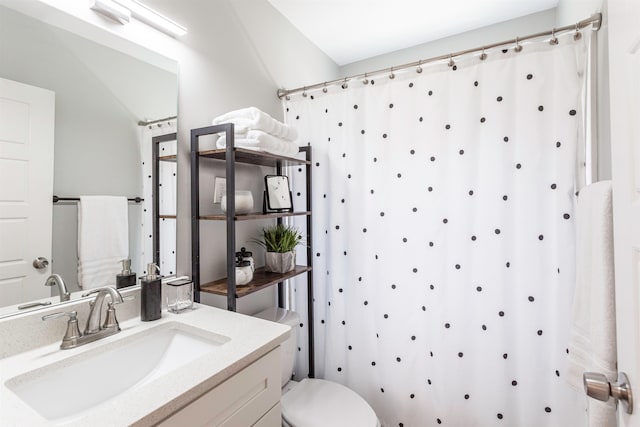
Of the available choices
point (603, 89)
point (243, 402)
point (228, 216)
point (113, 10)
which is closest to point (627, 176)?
point (603, 89)

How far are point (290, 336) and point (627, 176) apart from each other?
4.42ft

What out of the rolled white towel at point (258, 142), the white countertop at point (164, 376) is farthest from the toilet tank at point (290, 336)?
the rolled white towel at point (258, 142)

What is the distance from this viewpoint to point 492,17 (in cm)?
199

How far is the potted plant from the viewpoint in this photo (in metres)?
1.61

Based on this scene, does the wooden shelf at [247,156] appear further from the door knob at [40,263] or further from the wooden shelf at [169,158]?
the door knob at [40,263]

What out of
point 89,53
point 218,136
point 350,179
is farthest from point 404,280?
point 89,53

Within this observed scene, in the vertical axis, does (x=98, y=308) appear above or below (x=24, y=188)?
below

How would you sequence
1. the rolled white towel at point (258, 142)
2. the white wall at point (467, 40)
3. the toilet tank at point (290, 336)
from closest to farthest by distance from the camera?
the rolled white towel at point (258, 142) < the toilet tank at point (290, 336) < the white wall at point (467, 40)

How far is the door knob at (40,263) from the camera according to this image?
911 mm

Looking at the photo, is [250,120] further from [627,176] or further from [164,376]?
[627,176]

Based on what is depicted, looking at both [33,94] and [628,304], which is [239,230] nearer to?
[33,94]

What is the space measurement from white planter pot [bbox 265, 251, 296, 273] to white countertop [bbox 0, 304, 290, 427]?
1.50ft

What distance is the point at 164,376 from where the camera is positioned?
74 centimetres

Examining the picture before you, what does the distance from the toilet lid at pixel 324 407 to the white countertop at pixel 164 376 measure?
56 cm
